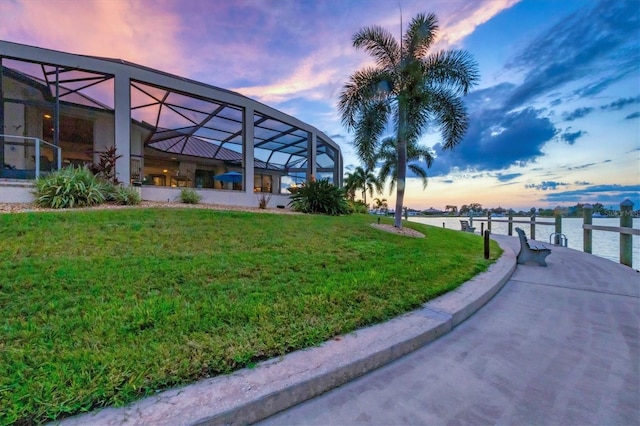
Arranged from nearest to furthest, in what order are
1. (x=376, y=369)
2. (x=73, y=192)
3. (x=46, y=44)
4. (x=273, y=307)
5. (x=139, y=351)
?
(x=139, y=351) → (x=376, y=369) → (x=273, y=307) → (x=73, y=192) → (x=46, y=44)

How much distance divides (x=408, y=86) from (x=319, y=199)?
529 cm

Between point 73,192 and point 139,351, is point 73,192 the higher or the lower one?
the higher one

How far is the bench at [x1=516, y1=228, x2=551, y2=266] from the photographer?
20.8 ft

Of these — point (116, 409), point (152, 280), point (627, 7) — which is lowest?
point (116, 409)

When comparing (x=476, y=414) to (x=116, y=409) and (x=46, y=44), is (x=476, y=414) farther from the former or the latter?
(x=46, y=44)

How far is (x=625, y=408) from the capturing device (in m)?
1.83

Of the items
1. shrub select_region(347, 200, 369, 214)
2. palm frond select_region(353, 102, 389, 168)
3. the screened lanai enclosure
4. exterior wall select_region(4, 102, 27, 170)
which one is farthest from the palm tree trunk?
exterior wall select_region(4, 102, 27, 170)

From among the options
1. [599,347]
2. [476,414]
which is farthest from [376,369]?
[599,347]

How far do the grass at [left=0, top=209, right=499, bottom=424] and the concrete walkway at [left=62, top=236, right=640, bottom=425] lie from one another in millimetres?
196

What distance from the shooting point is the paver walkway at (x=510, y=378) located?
68.2 inches

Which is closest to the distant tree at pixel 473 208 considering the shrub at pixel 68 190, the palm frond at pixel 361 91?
the palm frond at pixel 361 91

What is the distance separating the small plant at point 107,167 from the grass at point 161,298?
11.9 feet

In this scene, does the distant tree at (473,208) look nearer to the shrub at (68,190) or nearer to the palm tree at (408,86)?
the palm tree at (408,86)

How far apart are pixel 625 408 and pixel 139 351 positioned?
3322mm
